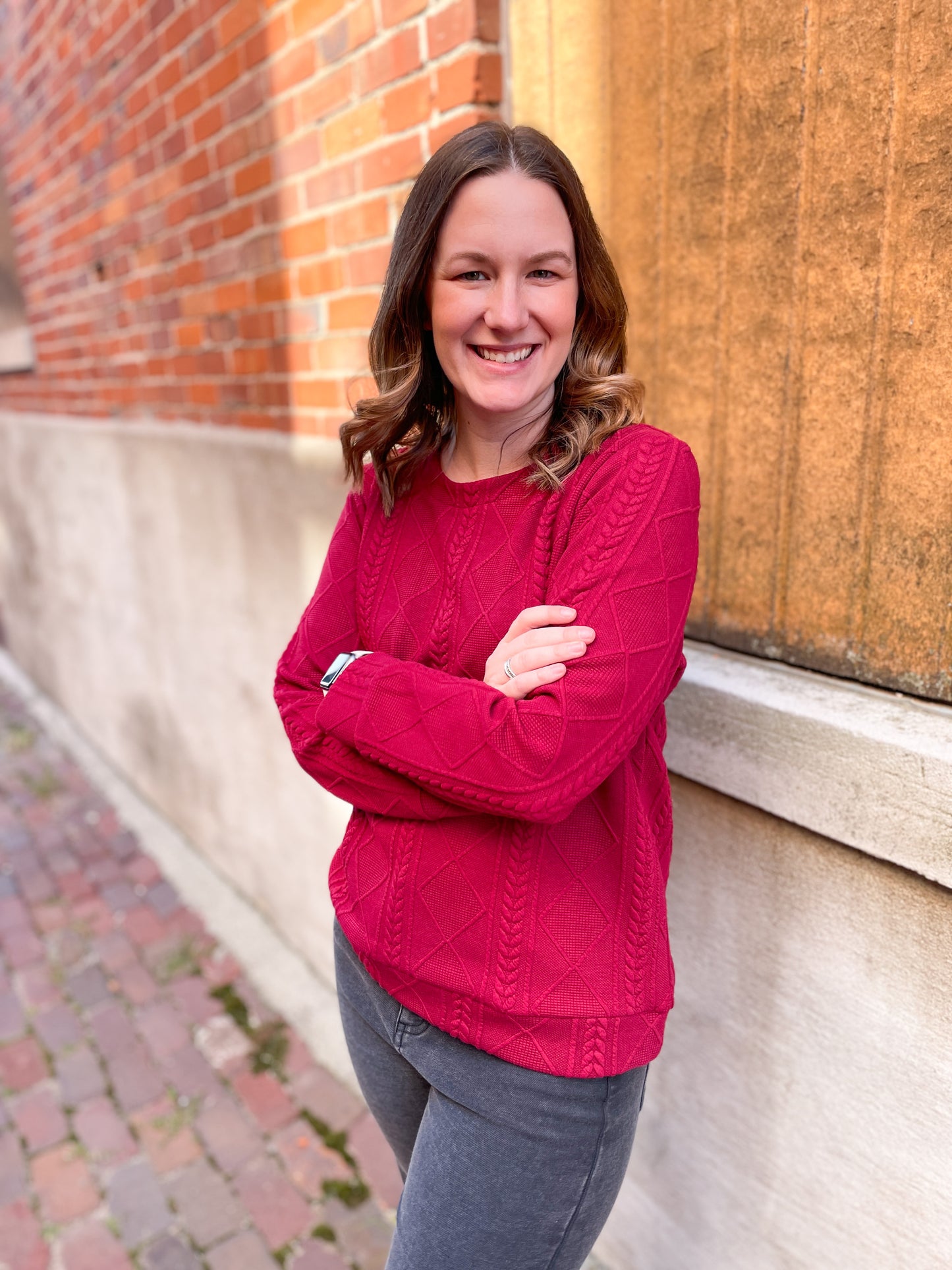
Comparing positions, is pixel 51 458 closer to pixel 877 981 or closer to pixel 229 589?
pixel 229 589

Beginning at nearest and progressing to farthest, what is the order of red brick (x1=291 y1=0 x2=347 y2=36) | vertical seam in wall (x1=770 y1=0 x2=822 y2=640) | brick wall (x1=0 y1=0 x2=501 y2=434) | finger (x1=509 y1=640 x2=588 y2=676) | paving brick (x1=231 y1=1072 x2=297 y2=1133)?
finger (x1=509 y1=640 x2=588 y2=676) → vertical seam in wall (x1=770 y1=0 x2=822 y2=640) → brick wall (x1=0 y1=0 x2=501 y2=434) → red brick (x1=291 y1=0 x2=347 y2=36) → paving brick (x1=231 y1=1072 x2=297 y2=1133)

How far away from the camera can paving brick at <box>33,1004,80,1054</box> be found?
2938 millimetres

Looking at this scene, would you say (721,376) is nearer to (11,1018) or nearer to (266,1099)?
(266,1099)

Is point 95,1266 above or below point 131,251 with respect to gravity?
below

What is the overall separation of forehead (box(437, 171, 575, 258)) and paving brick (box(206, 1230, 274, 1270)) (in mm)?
2336

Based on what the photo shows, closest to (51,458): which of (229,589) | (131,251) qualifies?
(131,251)

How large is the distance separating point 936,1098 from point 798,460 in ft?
3.34

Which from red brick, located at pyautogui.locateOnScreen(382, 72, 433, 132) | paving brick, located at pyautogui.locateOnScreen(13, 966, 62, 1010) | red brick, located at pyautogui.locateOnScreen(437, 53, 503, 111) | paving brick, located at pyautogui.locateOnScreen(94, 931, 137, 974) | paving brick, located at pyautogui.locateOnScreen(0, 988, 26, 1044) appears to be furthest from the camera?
paving brick, located at pyautogui.locateOnScreen(94, 931, 137, 974)

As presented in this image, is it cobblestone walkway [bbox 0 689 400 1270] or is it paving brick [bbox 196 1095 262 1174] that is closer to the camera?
cobblestone walkway [bbox 0 689 400 1270]

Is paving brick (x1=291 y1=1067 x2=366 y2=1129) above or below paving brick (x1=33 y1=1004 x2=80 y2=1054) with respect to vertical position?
below

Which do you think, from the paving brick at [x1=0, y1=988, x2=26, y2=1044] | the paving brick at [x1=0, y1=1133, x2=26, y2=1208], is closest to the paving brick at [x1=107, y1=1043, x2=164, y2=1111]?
the paving brick at [x1=0, y1=1133, x2=26, y2=1208]

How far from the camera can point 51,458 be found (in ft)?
16.1

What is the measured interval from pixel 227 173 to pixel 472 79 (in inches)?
50.6

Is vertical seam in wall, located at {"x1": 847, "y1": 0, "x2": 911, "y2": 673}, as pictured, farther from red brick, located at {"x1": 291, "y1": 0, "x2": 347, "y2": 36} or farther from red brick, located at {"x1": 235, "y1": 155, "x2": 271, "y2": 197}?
red brick, located at {"x1": 235, "y1": 155, "x2": 271, "y2": 197}
